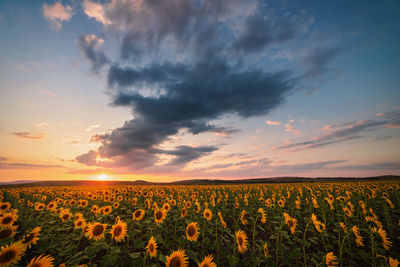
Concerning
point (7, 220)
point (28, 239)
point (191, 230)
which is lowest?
point (191, 230)

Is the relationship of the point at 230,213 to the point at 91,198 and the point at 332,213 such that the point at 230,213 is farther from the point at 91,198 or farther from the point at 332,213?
the point at 91,198

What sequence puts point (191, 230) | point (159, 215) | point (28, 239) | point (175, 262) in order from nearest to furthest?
point (175, 262)
point (28, 239)
point (191, 230)
point (159, 215)

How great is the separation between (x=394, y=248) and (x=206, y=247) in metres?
8.40

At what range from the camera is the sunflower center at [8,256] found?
11.4ft

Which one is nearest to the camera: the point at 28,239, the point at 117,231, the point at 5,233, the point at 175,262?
the point at 175,262

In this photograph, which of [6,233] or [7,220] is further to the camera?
[7,220]

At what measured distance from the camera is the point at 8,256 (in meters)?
3.57

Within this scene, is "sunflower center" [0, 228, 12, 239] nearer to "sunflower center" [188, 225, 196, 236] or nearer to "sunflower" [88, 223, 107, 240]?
"sunflower" [88, 223, 107, 240]

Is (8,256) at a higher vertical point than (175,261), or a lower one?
higher

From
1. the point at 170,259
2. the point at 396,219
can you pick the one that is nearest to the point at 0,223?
the point at 170,259

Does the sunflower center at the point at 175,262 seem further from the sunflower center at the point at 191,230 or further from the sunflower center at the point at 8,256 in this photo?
the sunflower center at the point at 8,256

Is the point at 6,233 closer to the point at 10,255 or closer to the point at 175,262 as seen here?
the point at 10,255

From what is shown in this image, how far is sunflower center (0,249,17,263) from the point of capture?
3.48m

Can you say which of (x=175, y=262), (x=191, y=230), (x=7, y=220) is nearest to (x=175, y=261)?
(x=175, y=262)
